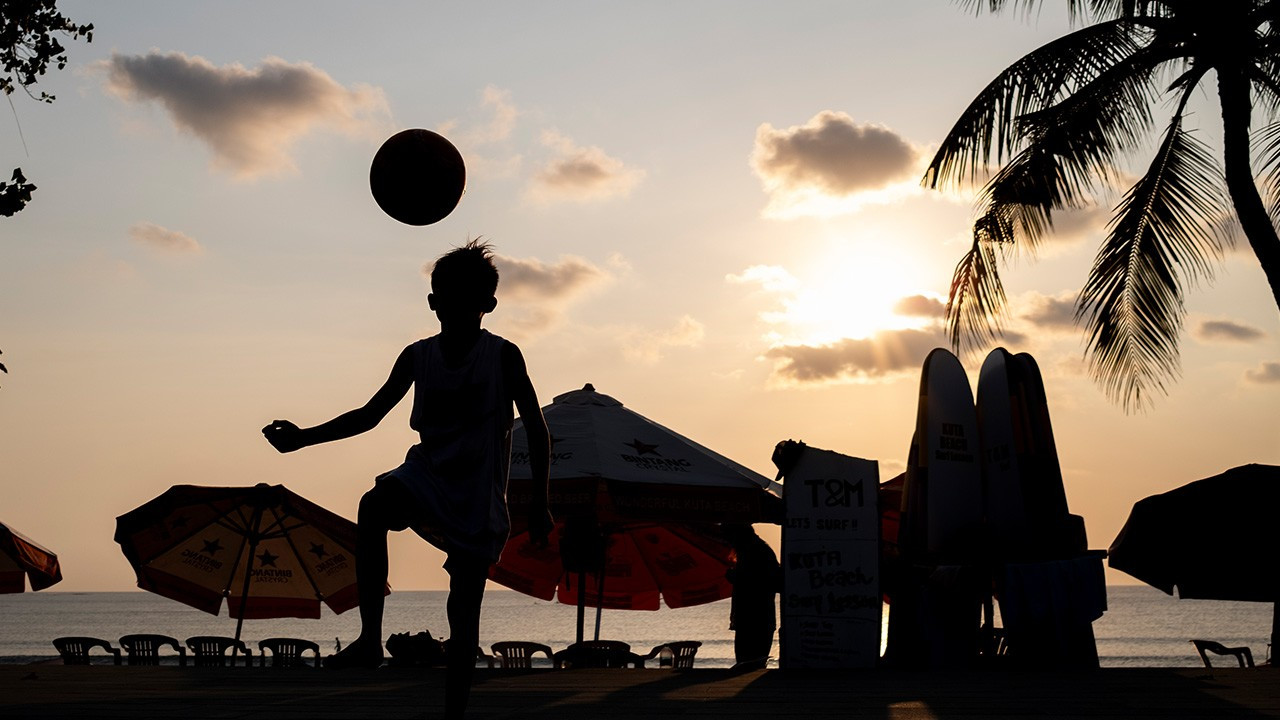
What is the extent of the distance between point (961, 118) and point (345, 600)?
9082 mm

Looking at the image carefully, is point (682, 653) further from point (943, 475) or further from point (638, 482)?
point (943, 475)

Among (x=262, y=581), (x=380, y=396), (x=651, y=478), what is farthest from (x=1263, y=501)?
(x=262, y=581)

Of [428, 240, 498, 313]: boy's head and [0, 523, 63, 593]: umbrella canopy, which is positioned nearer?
[428, 240, 498, 313]: boy's head

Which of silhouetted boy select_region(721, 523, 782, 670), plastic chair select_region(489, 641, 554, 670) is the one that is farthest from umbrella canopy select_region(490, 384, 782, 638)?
plastic chair select_region(489, 641, 554, 670)

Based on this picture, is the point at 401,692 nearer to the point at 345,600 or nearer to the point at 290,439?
the point at 290,439

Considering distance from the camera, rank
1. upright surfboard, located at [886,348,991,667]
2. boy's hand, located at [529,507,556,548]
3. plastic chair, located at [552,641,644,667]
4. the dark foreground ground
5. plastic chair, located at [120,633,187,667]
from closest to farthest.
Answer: boy's hand, located at [529,507,556,548], the dark foreground ground, upright surfboard, located at [886,348,991,667], plastic chair, located at [552,641,644,667], plastic chair, located at [120,633,187,667]

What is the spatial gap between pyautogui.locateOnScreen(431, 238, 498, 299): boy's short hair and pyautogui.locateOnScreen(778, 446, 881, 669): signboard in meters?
5.54

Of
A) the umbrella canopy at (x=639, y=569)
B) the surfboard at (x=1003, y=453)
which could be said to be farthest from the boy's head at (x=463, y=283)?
the umbrella canopy at (x=639, y=569)

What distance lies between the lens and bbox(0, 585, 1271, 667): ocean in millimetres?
93375

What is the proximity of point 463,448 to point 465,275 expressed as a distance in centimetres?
67

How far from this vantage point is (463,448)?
4.53m

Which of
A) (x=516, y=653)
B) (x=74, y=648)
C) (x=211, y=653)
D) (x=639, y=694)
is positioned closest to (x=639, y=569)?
(x=516, y=653)

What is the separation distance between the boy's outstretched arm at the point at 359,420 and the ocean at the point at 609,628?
242 ft

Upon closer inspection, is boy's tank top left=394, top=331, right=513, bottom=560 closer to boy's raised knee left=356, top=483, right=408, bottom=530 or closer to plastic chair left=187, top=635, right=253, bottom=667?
boy's raised knee left=356, top=483, right=408, bottom=530
